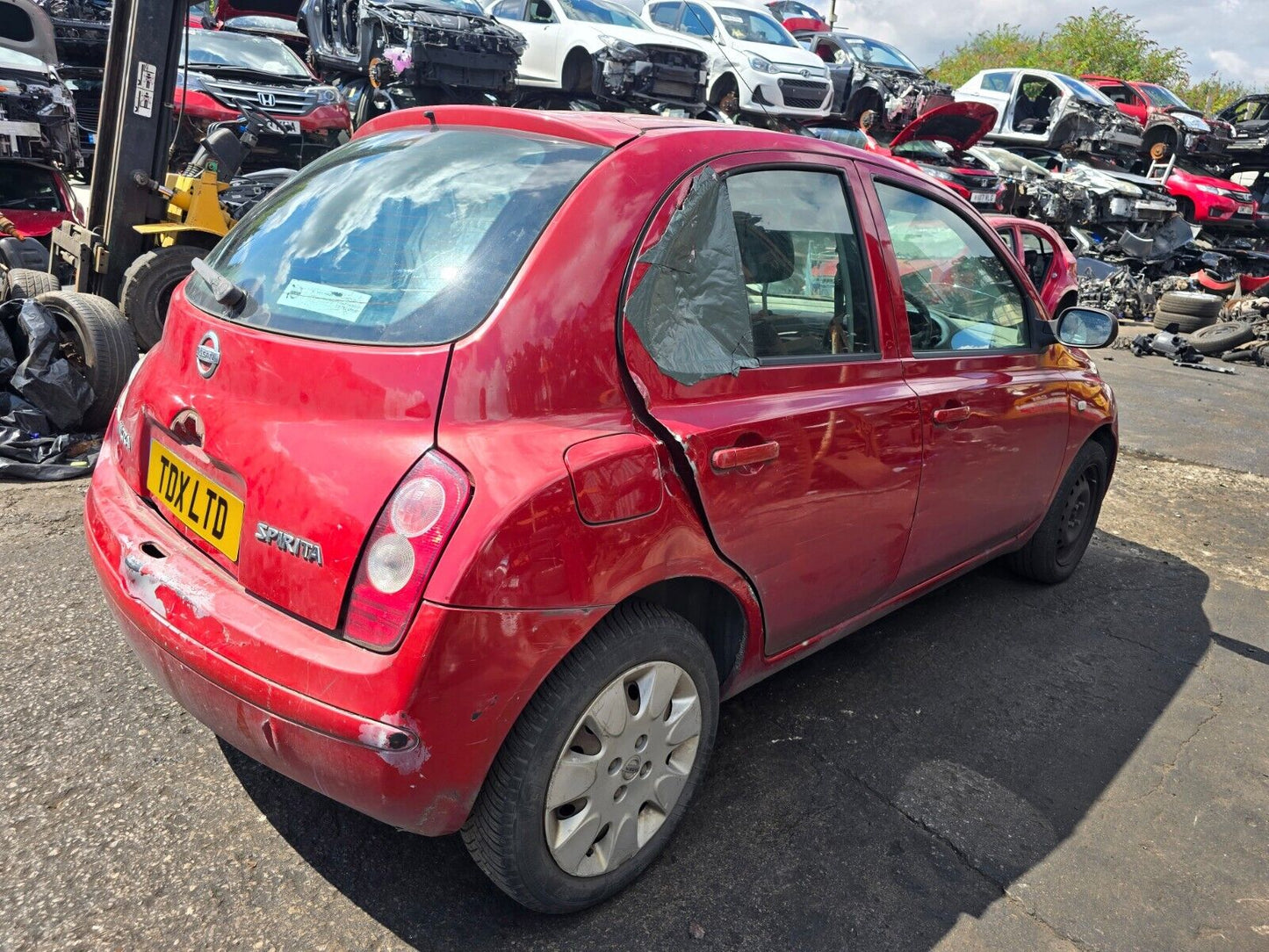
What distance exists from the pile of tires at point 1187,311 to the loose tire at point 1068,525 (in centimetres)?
933

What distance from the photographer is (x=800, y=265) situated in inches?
104

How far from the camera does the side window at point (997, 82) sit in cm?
1838

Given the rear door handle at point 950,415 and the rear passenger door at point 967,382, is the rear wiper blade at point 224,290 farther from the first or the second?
the rear door handle at point 950,415

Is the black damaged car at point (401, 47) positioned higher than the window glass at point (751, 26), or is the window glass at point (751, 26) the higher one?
the window glass at point (751, 26)

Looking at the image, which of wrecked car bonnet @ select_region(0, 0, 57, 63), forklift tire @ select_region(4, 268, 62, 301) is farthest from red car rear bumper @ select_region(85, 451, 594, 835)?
wrecked car bonnet @ select_region(0, 0, 57, 63)

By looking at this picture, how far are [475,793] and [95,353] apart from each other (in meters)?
4.07

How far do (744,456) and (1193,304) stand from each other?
12.1 meters

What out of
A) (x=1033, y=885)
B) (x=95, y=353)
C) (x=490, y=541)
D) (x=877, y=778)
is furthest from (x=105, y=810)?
(x=95, y=353)

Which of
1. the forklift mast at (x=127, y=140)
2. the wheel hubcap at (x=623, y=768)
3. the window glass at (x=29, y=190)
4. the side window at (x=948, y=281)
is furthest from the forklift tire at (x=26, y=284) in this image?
the wheel hubcap at (x=623, y=768)

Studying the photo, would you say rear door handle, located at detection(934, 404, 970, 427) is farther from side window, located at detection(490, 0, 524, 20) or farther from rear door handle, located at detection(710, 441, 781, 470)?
side window, located at detection(490, 0, 524, 20)

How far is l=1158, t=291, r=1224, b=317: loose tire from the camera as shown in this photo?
475 inches

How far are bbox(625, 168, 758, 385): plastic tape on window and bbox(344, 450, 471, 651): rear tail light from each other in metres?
0.59

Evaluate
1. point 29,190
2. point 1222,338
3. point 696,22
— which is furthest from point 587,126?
point 696,22

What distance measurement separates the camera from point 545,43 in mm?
14688
